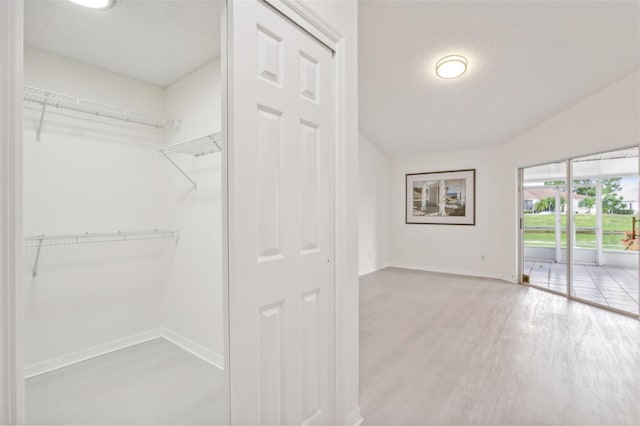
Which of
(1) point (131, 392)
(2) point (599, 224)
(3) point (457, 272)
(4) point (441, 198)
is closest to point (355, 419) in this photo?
(1) point (131, 392)

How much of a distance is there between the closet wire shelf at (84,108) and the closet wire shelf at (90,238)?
73 centimetres

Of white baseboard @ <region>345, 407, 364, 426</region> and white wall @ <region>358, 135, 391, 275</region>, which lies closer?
white baseboard @ <region>345, 407, 364, 426</region>

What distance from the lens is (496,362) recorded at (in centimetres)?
234

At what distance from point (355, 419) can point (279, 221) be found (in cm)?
124

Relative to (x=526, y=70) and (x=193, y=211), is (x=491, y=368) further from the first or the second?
(x=526, y=70)

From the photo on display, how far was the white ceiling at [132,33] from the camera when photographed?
5.96 ft

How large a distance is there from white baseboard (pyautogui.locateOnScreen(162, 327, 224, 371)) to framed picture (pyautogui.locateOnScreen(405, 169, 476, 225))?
4713 mm

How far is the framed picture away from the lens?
5.48 meters

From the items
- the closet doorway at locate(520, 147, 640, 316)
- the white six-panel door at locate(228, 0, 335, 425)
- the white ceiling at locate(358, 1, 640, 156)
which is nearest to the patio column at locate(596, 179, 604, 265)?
the closet doorway at locate(520, 147, 640, 316)

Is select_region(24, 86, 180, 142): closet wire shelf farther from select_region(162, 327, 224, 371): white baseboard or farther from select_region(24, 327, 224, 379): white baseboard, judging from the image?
select_region(162, 327, 224, 371): white baseboard

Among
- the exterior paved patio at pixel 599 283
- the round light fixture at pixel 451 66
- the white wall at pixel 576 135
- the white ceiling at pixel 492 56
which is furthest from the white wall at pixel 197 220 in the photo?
the exterior paved patio at pixel 599 283

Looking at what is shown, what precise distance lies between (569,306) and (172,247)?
15.2 feet

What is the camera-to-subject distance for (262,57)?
1164mm

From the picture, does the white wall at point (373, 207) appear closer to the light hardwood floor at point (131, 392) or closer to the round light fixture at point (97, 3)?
the light hardwood floor at point (131, 392)
